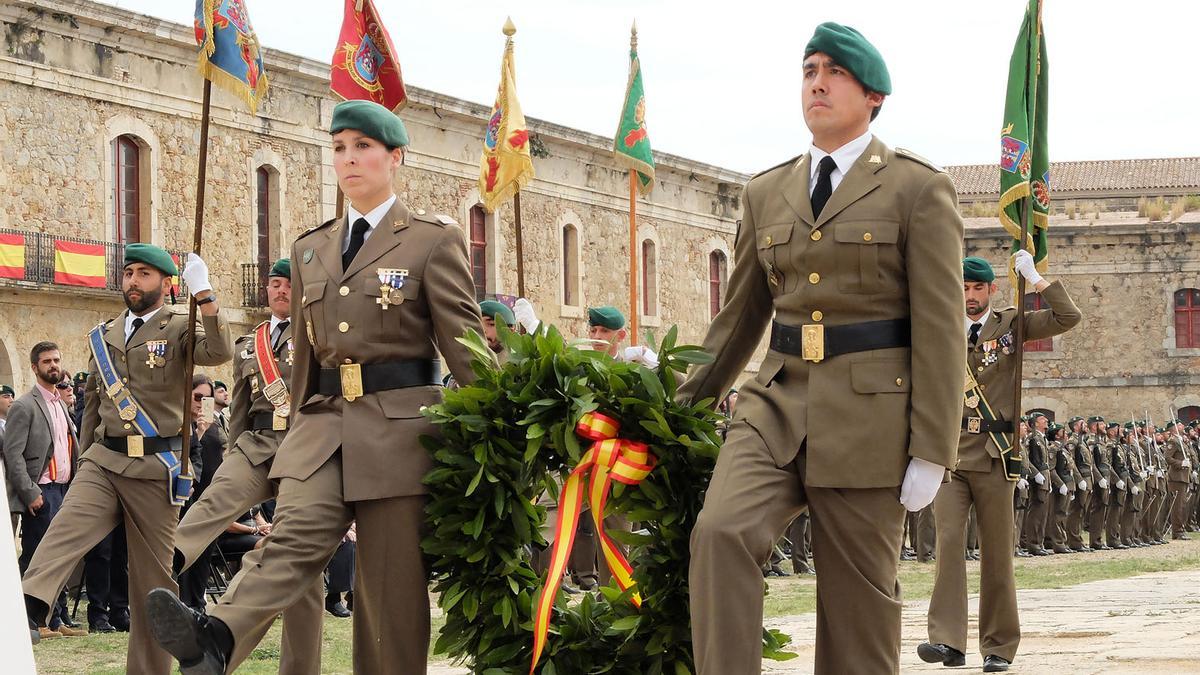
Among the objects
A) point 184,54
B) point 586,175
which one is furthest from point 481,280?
point 184,54

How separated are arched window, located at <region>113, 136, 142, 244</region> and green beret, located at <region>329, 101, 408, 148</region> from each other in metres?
20.3

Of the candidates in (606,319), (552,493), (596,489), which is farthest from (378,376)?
(606,319)

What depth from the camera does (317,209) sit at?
29.4m

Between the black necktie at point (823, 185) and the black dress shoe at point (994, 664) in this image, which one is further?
the black dress shoe at point (994, 664)

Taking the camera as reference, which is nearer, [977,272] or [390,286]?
[390,286]

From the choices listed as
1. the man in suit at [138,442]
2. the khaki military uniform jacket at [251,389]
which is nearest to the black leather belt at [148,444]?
the man in suit at [138,442]

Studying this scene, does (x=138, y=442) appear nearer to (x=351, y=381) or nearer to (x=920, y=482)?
(x=351, y=381)

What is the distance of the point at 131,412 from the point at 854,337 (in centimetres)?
440

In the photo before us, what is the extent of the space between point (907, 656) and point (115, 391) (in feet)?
14.4

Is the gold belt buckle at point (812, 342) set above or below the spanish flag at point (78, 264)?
below

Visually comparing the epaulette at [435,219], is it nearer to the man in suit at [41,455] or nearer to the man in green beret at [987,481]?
the man in green beret at [987,481]

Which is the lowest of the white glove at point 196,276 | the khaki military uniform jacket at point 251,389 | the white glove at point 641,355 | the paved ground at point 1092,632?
the paved ground at point 1092,632

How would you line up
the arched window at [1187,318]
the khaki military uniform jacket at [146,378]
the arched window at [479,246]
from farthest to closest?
the arched window at [1187,318], the arched window at [479,246], the khaki military uniform jacket at [146,378]

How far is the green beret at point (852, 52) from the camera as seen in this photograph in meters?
5.32
